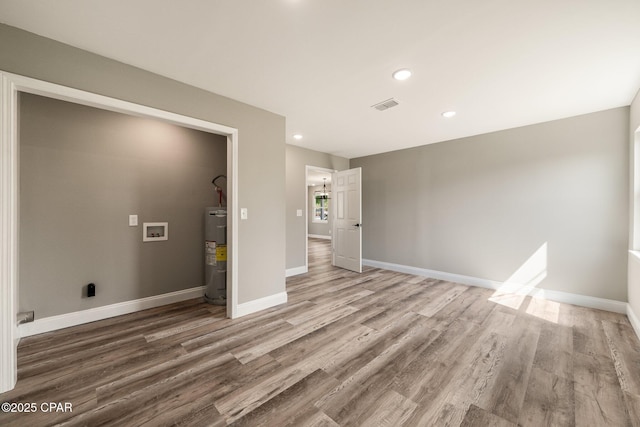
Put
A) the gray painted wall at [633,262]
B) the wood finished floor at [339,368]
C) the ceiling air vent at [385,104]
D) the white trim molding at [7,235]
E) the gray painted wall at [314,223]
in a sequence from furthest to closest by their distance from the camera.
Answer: the gray painted wall at [314,223], the ceiling air vent at [385,104], the gray painted wall at [633,262], the white trim molding at [7,235], the wood finished floor at [339,368]

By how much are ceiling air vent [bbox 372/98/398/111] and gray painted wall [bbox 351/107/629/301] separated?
6.97ft

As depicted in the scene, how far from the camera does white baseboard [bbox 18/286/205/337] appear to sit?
2.48 metres

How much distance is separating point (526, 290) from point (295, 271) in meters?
3.89

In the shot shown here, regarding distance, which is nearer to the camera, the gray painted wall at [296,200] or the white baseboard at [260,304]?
the white baseboard at [260,304]

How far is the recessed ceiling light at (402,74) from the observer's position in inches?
90.7

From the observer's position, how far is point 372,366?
2021 mm

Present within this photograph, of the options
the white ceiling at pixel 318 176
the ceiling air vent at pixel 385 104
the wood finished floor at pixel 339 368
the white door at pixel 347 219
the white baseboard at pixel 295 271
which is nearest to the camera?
the wood finished floor at pixel 339 368

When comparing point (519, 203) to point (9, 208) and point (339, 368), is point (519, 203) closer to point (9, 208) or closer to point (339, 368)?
point (339, 368)

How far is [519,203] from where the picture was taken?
3828mm

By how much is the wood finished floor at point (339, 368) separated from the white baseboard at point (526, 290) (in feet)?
0.59

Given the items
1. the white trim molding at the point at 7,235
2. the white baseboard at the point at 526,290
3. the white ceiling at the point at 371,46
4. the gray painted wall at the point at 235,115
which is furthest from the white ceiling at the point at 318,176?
the white trim molding at the point at 7,235
